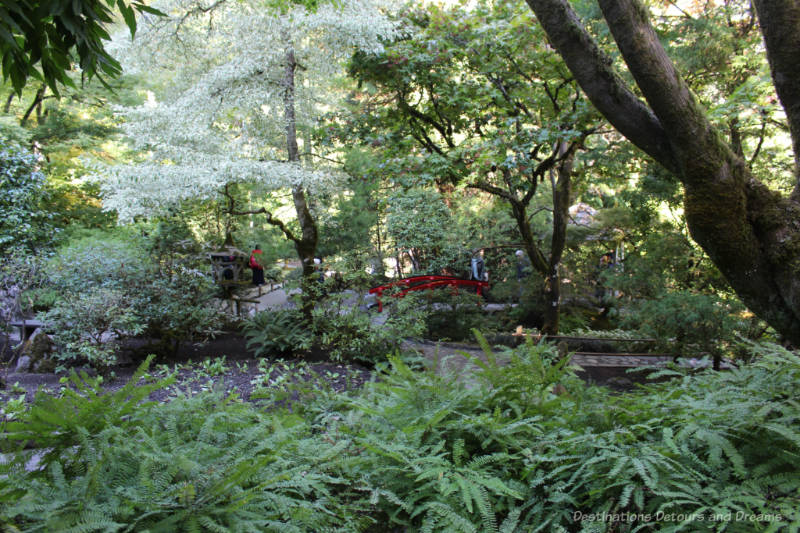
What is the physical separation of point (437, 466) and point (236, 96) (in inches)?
270

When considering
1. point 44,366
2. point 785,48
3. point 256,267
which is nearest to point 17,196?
point 44,366

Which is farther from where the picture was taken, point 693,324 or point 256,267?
point 256,267

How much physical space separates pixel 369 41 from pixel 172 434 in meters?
6.32

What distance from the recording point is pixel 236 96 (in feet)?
23.2

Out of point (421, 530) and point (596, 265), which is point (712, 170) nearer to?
point (421, 530)

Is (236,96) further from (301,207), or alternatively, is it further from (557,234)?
(557,234)

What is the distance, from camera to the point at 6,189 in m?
7.47

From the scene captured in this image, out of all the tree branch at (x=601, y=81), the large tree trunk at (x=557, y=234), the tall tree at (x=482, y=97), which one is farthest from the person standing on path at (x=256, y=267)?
the tree branch at (x=601, y=81)

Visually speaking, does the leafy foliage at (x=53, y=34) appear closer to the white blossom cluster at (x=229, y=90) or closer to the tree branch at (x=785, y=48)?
the tree branch at (x=785, y=48)

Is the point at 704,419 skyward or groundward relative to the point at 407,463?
skyward

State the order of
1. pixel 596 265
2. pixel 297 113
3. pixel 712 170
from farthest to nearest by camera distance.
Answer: pixel 596 265 → pixel 297 113 → pixel 712 170

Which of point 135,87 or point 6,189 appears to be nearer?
point 6,189

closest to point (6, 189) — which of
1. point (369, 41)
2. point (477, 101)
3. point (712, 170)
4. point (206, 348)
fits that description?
point (206, 348)

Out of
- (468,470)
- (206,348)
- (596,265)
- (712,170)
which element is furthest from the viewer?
(596,265)
